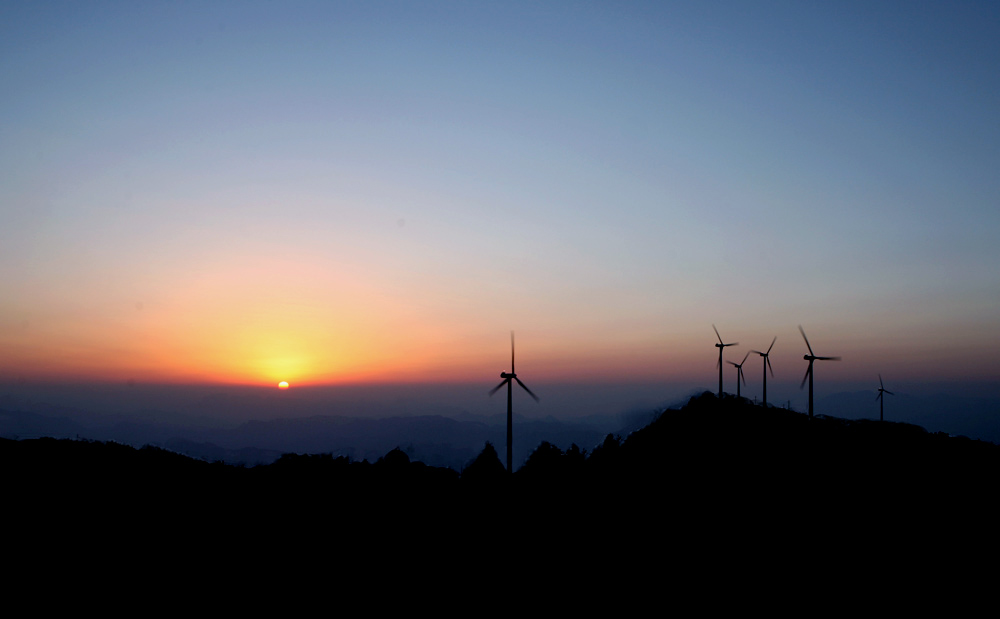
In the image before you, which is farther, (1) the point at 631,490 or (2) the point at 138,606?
(1) the point at 631,490

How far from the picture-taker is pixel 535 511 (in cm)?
5612

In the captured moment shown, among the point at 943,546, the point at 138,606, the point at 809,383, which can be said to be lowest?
the point at 138,606

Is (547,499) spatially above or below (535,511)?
above

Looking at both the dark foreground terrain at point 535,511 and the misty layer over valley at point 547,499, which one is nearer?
the dark foreground terrain at point 535,511

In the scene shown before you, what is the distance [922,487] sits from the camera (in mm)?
50719

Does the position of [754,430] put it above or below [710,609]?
above

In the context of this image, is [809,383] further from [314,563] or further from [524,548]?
[314,563]

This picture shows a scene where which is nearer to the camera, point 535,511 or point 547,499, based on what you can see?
point 535,511

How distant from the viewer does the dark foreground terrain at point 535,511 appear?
43375 millimetres

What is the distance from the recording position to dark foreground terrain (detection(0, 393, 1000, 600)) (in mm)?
43375

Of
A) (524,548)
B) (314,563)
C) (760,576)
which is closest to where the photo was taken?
(760,576)

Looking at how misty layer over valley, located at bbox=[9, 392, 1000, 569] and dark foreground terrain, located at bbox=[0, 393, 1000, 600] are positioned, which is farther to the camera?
misty layer over valley, located at bbox=[9, 392, 1000, 569]

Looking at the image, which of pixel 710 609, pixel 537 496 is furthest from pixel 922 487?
pixel 537 496

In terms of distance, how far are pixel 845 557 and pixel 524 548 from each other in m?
24.7
